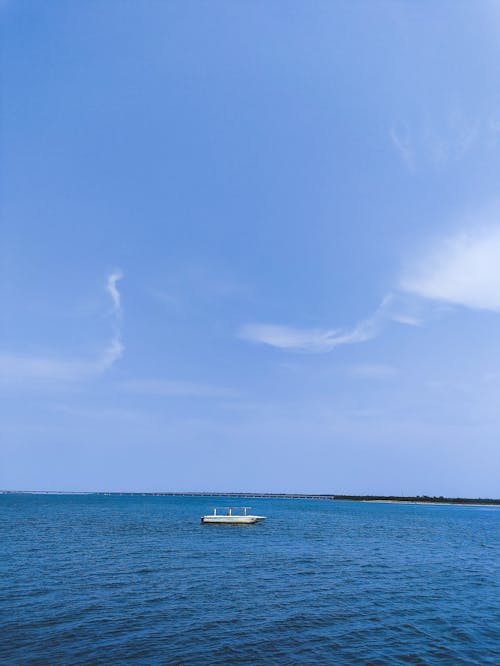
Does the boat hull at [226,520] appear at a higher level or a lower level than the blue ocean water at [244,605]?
lower

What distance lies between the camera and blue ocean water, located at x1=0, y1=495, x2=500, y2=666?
685 inches

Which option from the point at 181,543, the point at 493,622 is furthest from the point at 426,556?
the point at 181,543

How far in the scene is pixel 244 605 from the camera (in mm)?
23625

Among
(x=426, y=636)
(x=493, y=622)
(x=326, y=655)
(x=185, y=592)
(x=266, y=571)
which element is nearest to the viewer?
(x=326, y=655)

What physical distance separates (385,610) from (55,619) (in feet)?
56.0

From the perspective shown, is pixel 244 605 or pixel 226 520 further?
pixel 226 520

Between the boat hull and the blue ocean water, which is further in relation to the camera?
the boat hull

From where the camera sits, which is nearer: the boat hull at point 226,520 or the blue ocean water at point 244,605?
the blue ocean water at point 244,605

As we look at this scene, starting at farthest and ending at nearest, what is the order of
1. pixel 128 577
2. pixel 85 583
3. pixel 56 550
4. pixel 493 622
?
pixel 56 550 < pixel 128 577 < pixel 85 583 < pixel 493 622

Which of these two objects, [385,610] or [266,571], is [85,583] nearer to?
[266,571]

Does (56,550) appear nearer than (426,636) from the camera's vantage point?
No

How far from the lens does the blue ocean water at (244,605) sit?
17.4 metres

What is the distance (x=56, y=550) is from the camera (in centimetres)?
4212

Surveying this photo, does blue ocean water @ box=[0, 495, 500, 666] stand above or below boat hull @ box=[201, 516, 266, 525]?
above
